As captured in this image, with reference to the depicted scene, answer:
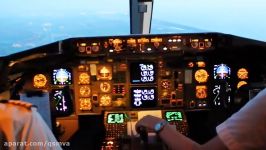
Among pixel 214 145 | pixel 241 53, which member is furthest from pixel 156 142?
pixel 241 53

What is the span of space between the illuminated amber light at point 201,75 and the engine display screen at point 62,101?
1.10 metres

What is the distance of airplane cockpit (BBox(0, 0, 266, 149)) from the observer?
11.2ft

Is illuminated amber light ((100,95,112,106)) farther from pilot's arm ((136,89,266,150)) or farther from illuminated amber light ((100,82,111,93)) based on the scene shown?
pilot's arm ((136,89,266,150))

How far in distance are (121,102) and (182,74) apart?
575 mm

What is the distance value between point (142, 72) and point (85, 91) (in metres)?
0.51

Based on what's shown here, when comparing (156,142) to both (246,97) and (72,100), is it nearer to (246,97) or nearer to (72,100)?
(246,97)

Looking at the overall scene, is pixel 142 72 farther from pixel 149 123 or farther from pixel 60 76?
pixel 149 123

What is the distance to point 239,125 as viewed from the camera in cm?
110

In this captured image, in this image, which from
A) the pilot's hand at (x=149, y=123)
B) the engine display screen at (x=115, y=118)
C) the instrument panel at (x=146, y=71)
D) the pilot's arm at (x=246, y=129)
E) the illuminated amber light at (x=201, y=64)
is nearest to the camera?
the pilot's arm at (x=246, y=129)

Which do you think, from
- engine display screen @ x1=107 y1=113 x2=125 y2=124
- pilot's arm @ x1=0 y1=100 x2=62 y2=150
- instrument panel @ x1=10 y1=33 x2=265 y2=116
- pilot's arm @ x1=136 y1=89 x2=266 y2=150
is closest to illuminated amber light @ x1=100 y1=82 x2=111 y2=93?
instrument panel @ x1=10 y1=33 x2=265 y2=116

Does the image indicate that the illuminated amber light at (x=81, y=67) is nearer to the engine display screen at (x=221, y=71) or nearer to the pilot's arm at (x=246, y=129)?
the engine display screen at (x=221, y=71)

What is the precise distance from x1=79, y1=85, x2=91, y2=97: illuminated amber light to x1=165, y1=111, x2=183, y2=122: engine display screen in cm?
68

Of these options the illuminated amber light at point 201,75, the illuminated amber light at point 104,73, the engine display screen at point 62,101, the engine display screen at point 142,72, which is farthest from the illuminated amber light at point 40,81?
the illuminated amber light at point 201,75

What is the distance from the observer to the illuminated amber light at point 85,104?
139 inches
